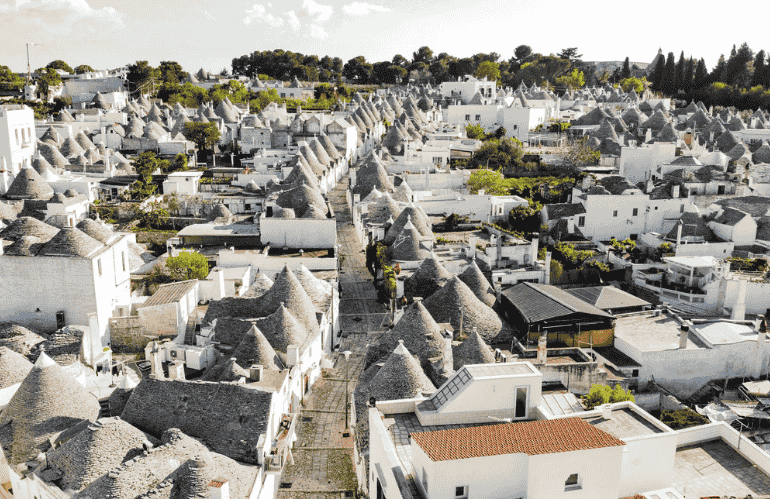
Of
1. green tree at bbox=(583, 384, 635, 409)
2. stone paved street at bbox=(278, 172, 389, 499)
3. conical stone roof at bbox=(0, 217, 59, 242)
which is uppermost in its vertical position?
conical stone roof at bbox=(0, 217, 59, 242)

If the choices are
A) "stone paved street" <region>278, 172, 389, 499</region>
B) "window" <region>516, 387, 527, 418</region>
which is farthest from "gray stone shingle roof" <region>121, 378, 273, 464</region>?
"window" <region>516, 387, 527, 418</region>

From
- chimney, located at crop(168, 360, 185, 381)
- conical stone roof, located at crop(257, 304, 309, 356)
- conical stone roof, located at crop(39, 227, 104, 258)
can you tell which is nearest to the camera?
chimney, located at crop(168, 360, 185, 381)

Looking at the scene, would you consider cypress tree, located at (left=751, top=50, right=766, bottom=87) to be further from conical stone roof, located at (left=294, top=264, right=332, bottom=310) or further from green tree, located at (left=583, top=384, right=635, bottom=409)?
green tree, located at (left=583, top=384, right=635, bottom=409)

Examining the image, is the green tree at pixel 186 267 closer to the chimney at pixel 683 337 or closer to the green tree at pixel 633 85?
the chimney at pixel 683 337

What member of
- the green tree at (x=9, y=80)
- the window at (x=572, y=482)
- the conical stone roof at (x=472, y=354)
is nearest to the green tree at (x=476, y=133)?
the conical stone roof at (x=472, y=354)

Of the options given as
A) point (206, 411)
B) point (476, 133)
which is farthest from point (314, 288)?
point (476, 133)

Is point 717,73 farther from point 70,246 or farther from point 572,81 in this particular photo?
point 70,246

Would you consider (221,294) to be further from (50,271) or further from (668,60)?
(668,60)
